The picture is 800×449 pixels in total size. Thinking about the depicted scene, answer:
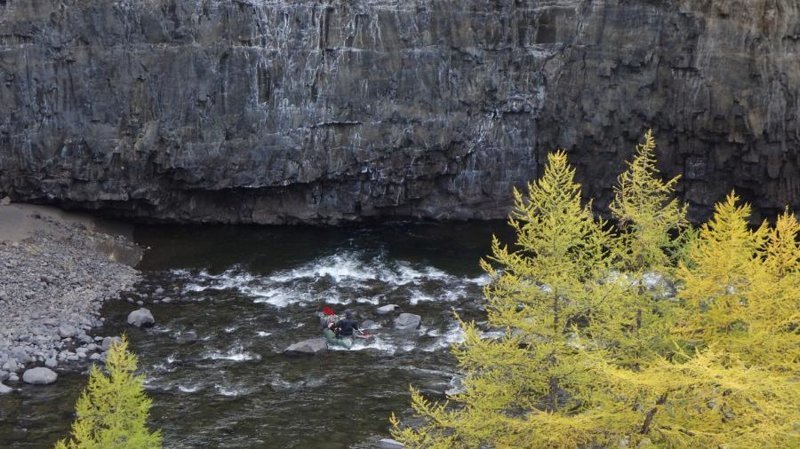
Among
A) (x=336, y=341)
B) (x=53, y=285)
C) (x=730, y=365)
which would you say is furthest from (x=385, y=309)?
(x=730, y=365)

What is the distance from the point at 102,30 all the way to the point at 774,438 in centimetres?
3469

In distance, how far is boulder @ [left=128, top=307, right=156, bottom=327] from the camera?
113 ft

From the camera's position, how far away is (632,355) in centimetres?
1772

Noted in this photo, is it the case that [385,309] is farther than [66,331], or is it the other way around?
[385,309]

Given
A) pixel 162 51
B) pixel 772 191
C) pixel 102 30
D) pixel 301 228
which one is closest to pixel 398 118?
pixel 301 228

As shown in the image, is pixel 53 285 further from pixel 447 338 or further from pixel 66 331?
pixel 447 338

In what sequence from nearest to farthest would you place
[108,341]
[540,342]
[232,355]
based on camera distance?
[540,342], [232,355], [108,341]

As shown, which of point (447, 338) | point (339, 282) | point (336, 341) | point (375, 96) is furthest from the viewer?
point (375, 96)

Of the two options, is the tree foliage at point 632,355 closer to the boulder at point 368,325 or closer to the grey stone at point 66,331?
the boulder at point 368,325

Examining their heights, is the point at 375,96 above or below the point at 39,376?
above

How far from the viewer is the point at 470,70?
42.6m

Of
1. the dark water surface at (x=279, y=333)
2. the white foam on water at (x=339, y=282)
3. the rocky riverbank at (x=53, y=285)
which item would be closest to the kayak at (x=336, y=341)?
the dark water surface at (x=279, y=333)

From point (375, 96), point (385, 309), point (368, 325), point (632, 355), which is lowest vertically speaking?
point (368, 325)

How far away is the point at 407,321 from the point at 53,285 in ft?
48.1
